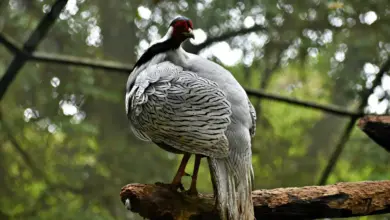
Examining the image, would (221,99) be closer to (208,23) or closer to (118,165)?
(208,23)

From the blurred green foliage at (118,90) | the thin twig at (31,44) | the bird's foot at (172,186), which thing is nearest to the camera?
the bird's foot at (172,186)

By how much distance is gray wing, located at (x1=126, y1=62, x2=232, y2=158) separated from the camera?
2.10m

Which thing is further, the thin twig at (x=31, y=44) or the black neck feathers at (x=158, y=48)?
the thin twig at (x=31, y=44)

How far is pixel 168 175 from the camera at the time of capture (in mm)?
6180

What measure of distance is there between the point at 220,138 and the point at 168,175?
13.7ft

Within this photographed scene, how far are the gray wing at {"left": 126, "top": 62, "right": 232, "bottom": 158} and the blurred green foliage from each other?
6.86 ft

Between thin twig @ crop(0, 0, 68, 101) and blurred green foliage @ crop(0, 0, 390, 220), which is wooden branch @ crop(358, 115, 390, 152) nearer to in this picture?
blurred green foliage @ crop(0, 0, 390, 220)

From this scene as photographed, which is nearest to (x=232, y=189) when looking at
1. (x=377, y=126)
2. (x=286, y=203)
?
(x=286, y=203)

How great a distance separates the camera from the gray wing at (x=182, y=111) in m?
2.10

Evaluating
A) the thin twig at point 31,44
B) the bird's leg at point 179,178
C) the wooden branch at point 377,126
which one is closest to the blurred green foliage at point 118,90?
the thin twig at point 31,44

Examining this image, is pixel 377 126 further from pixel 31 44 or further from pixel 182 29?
pixel 31 44

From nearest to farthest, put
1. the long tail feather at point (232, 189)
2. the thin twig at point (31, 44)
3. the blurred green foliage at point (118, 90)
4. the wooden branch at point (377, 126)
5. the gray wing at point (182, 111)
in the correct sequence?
the long tail feather at point (232, 189) < the gray wing at point (182, 111) < the wooden branch at point (377, 126) < the thin twig at point (31, 44) < the blurred green foliage at point (118, 90)

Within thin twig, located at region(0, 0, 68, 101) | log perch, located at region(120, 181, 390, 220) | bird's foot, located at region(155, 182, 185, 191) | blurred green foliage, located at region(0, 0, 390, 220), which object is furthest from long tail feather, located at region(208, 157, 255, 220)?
blurred green foliage, located at region(0, 0, 390, 220)

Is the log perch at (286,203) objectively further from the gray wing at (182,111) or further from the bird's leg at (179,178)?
the gray wing at (182,111)
